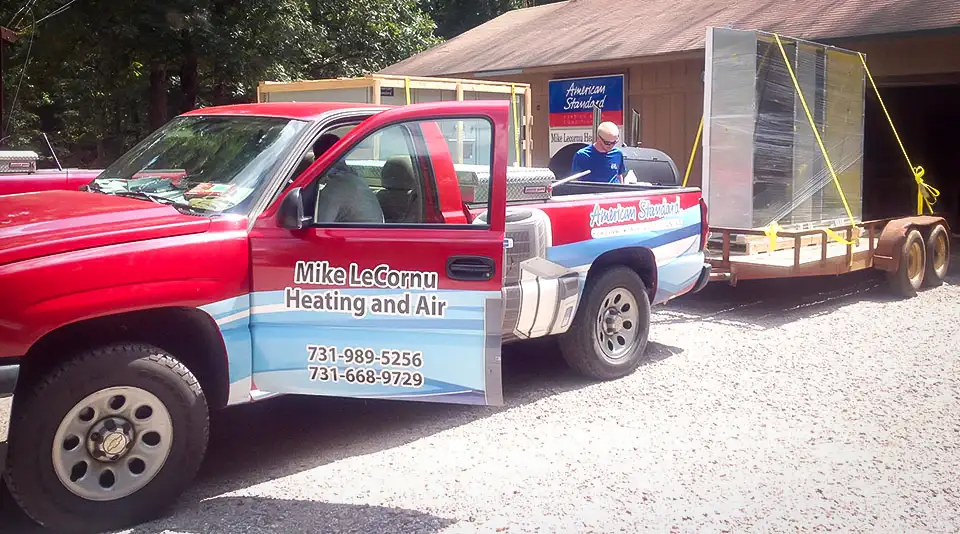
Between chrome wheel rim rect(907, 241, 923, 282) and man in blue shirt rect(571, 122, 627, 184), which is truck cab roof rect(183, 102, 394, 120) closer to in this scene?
man in blue shirt rect(571, 122, 627, 184)

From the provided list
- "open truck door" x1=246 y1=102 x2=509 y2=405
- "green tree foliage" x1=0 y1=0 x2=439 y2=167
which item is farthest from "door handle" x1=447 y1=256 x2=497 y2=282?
"green tree foliage" x1=0 y1=0 x2=439 y2=167

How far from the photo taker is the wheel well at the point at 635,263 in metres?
6.43

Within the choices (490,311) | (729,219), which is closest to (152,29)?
(729,219)

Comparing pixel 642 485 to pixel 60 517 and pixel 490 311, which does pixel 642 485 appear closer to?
pixel 490 311

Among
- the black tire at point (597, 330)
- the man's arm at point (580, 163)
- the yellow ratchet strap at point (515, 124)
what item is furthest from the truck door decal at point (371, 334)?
the yellow ratchet strap at point (515, 124)

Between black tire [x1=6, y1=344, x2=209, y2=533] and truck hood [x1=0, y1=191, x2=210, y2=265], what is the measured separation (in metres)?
0.47

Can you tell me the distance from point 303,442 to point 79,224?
1.88 m

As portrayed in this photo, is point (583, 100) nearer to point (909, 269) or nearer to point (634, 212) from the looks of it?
point (909, 269)

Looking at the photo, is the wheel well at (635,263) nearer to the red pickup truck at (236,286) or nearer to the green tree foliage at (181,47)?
the red pickup truck at (236,286)

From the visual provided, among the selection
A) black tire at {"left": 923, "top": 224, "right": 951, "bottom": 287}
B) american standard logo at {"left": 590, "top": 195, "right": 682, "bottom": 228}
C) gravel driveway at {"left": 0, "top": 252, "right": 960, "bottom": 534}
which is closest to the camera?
gravel driveway at {"left": 0, "top": 252, "right": 960, "bottom": 534}

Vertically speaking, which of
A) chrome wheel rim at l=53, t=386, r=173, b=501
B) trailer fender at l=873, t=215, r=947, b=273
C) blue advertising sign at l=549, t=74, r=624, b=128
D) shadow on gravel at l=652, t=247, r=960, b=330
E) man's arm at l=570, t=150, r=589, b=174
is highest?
blue advertising sign at l=549, t=74, r=624, b=128

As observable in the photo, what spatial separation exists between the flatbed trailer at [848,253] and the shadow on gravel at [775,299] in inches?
13.0

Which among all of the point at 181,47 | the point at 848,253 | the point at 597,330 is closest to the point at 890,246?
the point at 848,253

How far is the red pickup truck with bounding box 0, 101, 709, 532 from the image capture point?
3814 mm
